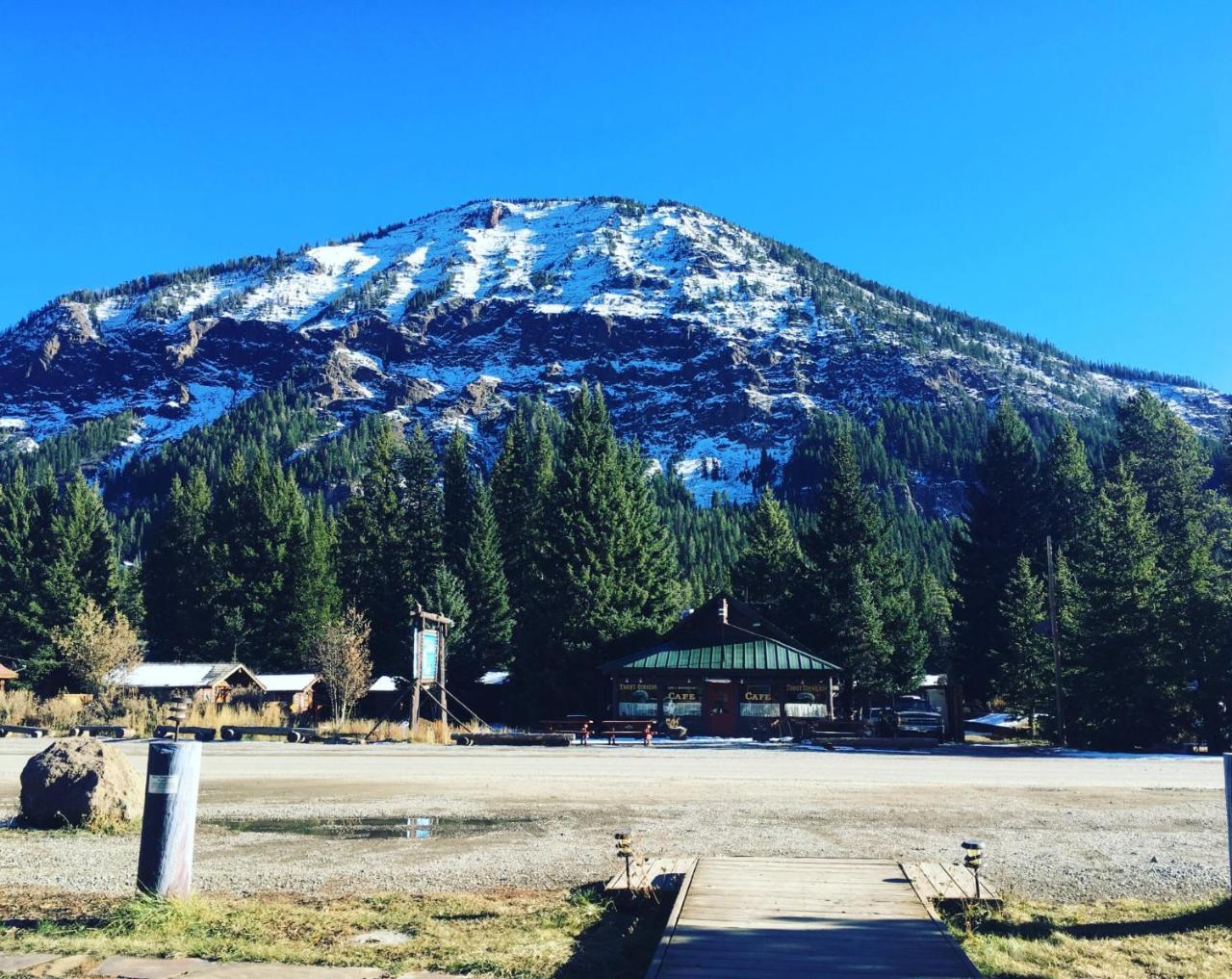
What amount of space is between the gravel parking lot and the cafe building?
1488cm

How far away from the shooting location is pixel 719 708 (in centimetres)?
4075

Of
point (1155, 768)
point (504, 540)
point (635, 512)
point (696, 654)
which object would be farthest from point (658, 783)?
point (504, 540)

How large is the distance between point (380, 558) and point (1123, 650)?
147 ft

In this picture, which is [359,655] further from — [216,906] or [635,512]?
[216,906]

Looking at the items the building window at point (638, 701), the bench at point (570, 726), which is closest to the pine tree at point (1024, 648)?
the building window at point (638, 701)

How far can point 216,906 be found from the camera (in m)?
7.92

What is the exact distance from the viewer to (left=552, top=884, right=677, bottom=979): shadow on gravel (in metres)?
6.62

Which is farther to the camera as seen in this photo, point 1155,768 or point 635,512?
point 635,512

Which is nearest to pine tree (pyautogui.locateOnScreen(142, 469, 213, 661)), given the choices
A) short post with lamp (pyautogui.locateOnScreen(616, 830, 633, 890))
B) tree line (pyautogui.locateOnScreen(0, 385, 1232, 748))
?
tree line (pyautogui.locateOnScreen(0, 385, 1232, 748))

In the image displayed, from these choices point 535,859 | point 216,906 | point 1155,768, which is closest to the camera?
point 216,906

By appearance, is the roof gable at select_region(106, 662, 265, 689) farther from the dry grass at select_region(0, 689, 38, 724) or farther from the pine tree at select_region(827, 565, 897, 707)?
the pine tree at select_region(827, 565, 897, 707)

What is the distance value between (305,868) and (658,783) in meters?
10.5

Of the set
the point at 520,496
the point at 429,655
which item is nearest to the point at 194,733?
the point at 429,655

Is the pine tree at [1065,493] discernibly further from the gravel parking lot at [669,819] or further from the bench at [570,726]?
the gravel parking lot at [669,819]
